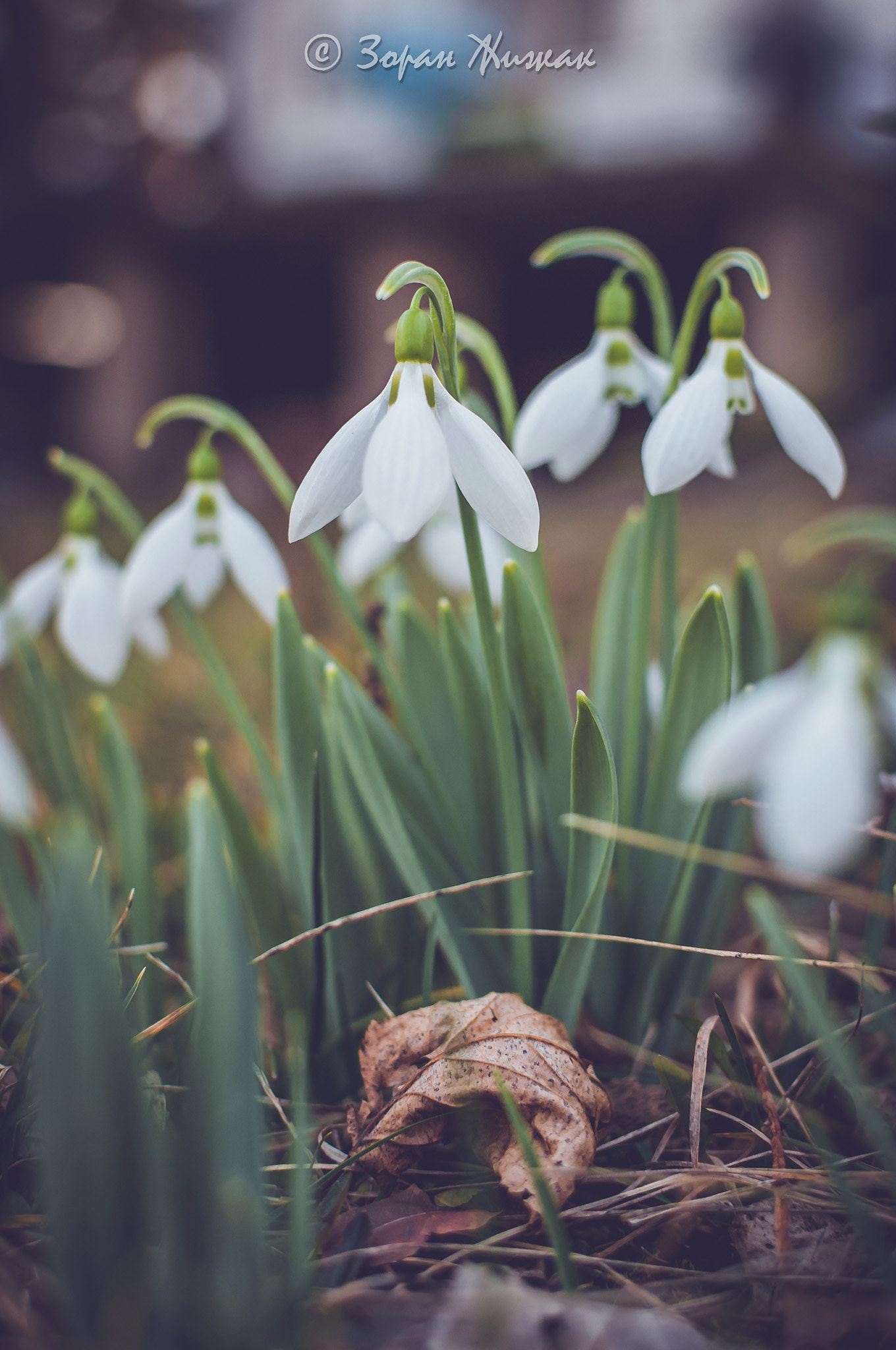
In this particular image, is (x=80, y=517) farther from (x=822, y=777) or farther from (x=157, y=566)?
(x=822, y=777)

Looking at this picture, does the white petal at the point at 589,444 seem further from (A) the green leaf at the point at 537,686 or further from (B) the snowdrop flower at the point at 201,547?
(B) the snowdrop flower at the point at 201,547

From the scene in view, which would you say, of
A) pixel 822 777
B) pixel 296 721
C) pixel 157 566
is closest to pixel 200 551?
pixel 157 566

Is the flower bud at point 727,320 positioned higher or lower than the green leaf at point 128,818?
higher

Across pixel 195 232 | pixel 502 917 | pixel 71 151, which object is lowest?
pixel 502 917

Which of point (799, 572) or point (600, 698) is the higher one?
point (799, 572)

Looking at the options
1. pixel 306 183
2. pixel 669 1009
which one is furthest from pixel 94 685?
pixel 306 183

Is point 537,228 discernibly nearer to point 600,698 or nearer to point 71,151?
point 71,151
